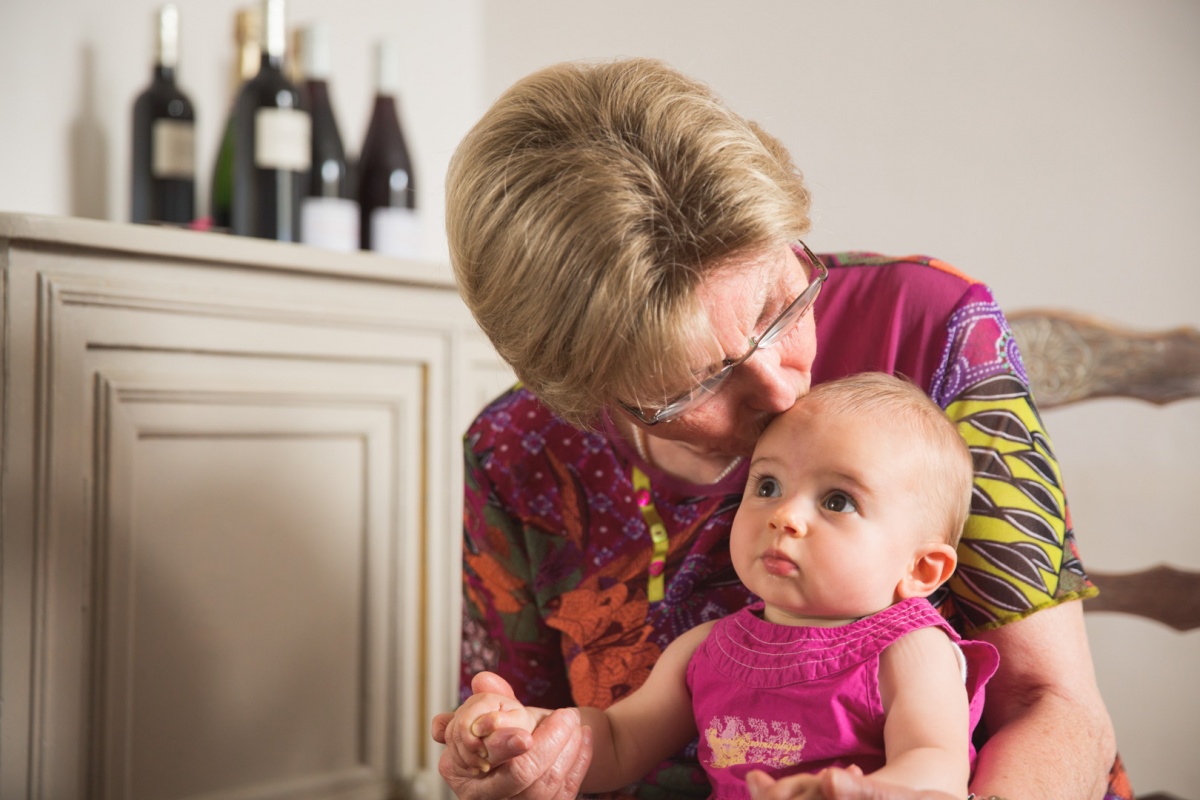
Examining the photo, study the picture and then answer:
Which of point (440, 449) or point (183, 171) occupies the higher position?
point (183, 171)

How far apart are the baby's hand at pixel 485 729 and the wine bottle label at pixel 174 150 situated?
1.17 meters

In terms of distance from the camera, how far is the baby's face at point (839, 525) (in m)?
0.77

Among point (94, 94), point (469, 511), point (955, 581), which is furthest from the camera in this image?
point (94, 94)

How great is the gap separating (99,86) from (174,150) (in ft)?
0.72

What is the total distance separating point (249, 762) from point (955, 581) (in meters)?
1.12

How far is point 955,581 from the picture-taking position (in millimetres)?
882

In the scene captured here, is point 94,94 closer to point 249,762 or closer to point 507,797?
point 249,762

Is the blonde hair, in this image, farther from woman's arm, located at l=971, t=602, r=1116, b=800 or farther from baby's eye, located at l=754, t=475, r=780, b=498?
woman's arm, located at l=971, t=602, r=1116, b=800

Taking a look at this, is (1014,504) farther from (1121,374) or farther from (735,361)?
(1121,374)

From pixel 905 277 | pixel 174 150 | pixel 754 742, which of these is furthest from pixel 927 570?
pixel 174 150

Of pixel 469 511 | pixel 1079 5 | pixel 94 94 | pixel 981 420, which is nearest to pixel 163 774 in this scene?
pixel 469 511

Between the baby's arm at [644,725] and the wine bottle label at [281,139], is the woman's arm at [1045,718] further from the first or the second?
the wine bottle label at [281,139]

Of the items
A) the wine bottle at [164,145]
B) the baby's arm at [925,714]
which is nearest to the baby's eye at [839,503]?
the baby's arm at [925,714]

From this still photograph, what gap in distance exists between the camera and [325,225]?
1.63 meters
